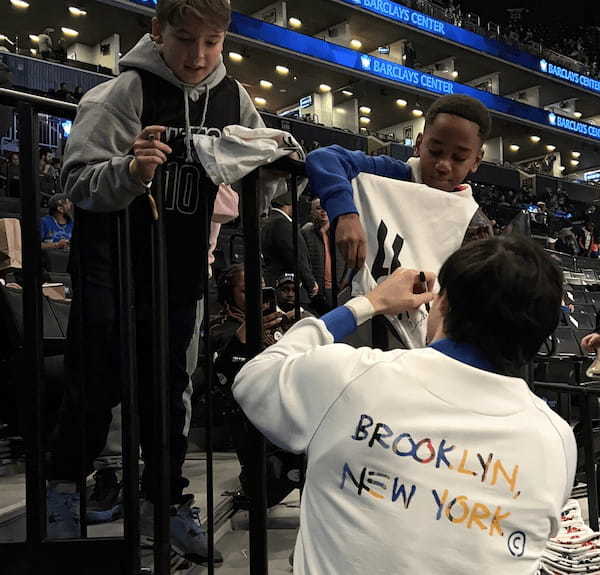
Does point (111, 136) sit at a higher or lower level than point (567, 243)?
higher

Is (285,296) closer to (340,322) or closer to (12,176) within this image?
(340,322)

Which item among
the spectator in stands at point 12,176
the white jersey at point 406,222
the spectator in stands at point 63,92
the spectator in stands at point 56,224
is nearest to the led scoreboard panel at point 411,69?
the spectator in stands at point 63,92

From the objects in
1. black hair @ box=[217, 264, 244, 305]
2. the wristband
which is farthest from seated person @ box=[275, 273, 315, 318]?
the wristband

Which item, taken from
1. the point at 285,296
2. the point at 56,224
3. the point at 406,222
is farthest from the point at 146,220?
the point at 56,224

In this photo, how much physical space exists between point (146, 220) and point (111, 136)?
0.24 meters

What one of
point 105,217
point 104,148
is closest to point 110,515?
point 105,217

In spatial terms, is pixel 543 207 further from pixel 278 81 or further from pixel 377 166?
pixel 377 166

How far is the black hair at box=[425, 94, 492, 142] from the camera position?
170 centimetres

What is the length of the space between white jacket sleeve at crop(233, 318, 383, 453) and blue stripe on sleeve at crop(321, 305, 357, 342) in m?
0.08

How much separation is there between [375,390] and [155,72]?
109 cm

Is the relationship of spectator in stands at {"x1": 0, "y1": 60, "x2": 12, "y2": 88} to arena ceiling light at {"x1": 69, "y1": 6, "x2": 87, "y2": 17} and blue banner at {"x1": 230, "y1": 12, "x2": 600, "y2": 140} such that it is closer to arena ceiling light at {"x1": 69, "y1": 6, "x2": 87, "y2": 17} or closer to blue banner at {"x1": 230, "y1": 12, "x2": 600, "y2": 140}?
blue banner at {"x1": 230, "y1": 12, "x2": 600, "y2": 140}

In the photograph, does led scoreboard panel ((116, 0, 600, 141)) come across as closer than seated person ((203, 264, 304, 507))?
No

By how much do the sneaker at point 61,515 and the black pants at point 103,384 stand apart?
0.27 ft

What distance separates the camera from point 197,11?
1.63 meters
